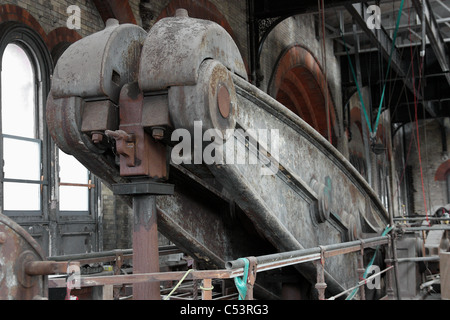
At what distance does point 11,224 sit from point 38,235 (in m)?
5.19

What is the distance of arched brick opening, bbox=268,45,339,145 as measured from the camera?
15367 millimetres

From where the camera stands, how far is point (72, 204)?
25.2ft

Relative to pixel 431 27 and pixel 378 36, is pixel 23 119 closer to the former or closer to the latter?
pixel 378 36

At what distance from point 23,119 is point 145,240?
4447 mm

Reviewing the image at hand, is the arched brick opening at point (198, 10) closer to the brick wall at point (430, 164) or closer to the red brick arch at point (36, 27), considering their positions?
the red brick arch at point (36, 27)

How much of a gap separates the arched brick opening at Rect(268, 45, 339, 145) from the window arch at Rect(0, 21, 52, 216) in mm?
8425

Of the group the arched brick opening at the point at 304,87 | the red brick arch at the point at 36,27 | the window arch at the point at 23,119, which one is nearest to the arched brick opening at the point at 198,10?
the red brick arch at the point at 36,27

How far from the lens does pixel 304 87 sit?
16781 mm

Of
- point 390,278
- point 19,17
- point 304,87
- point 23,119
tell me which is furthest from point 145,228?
point 304,87

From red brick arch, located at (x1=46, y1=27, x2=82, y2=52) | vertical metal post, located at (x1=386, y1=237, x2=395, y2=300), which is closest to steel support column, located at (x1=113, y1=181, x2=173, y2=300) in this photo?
vertical metal post, located at (x1=386, y1=237, x2=395, y2=300)

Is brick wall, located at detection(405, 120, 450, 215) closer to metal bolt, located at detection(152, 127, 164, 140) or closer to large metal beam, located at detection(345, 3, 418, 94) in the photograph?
large metal beam, located at detection(345, 3, 418, 94)

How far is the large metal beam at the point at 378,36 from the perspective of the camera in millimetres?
12666

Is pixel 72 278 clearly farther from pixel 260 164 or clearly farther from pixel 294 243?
pixel 294 243
